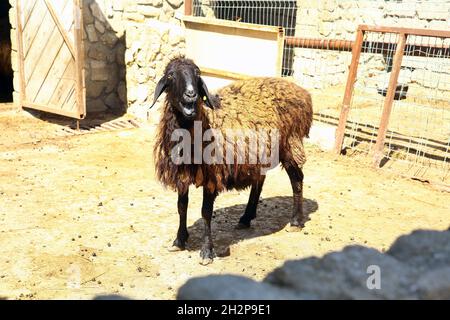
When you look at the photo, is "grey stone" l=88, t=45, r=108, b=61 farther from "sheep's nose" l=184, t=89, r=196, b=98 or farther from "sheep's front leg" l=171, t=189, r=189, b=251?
"sheep's nose" l=184, t=89, r=196, b=98

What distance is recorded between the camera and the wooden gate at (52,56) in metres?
9.00

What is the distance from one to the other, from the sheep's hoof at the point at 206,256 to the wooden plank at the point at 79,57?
5581 millimetres

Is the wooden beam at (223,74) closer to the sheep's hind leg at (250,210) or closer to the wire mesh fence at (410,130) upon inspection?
the wire mesh fence at (410,130)

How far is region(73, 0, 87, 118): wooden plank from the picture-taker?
8750mm

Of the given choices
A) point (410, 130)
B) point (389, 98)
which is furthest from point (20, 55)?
point (410, 130)

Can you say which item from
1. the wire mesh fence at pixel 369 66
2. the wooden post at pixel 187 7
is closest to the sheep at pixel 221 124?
the wire mesh fence at pixel 369 66

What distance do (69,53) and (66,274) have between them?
612 cm

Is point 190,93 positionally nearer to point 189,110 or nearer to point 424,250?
point 189,110

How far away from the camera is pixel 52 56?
9430 mm

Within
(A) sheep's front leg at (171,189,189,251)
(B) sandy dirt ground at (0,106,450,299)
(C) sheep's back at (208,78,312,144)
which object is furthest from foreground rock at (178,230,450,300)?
(A) sheep's front leg at (171,189,189,251)

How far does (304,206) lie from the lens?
616cm

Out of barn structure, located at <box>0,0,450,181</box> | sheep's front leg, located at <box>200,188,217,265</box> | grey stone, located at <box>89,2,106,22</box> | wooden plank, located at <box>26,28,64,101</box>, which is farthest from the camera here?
grey stone, located at <box>89,2,106,22</box>
